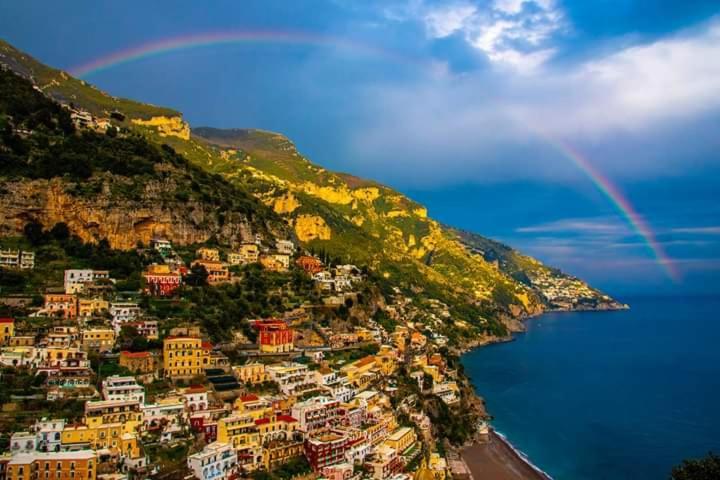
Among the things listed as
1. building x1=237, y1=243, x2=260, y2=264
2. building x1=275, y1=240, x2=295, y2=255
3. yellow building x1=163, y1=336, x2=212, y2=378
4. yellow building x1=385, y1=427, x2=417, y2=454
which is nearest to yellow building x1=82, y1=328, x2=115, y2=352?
yellow building x1=163, y1=336, x2=212, y2=378

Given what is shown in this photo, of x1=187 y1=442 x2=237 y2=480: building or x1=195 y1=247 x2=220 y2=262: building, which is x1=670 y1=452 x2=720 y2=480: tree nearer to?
Result: x1=187 y1=442 x2=237 y2=480: building

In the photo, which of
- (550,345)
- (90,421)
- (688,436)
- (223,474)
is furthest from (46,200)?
(550,345)

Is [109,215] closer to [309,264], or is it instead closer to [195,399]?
[309,264]

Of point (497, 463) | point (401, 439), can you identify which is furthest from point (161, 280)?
point (497, 463)

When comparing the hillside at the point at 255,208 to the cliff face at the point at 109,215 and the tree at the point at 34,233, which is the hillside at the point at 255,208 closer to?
the cliff face at the point at 109,215

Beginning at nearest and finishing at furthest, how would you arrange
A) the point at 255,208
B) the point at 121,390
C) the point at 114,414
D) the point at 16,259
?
the point at 114,414, the point at 121,390, the point at 16,259, the point at 255,208
